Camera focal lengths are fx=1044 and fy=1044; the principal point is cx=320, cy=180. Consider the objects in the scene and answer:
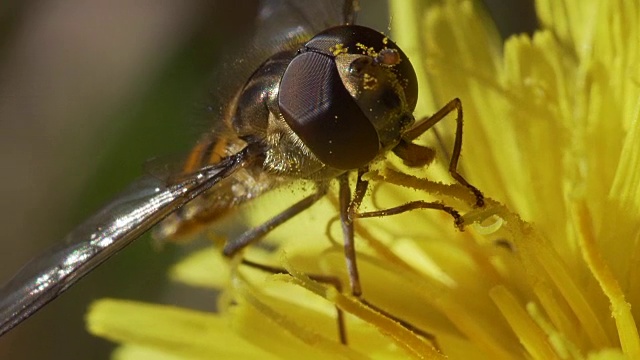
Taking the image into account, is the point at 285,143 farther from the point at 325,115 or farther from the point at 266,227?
the point at 266,227

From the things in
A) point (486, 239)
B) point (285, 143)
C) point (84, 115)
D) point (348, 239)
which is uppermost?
point (84, 115)

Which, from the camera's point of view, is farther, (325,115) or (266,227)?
(266,227)

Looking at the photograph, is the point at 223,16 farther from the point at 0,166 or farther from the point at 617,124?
the point at 617,124

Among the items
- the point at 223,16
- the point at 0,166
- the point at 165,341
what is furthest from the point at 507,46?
the point at 0,166

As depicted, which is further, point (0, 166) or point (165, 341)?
point (0, 166)

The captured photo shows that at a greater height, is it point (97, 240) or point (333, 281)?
point (97, 240)

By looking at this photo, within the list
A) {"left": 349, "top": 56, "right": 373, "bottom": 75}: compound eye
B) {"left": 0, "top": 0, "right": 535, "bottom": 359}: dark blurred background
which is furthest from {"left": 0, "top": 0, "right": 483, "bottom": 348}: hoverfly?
{"left": 0, "top": 0, "right": 535, "bottom": 359}: dark blurred background

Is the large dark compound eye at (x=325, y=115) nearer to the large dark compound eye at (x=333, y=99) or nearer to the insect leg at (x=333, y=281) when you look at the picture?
the large dark compound eye at (x=333, y=99)

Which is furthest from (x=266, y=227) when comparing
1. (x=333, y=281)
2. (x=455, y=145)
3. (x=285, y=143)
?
(x=455, y=145)
